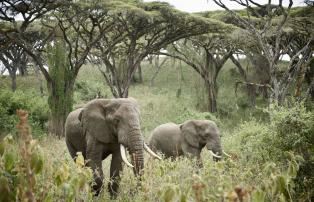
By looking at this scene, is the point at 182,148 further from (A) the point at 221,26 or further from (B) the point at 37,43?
(B) the point at 37,43

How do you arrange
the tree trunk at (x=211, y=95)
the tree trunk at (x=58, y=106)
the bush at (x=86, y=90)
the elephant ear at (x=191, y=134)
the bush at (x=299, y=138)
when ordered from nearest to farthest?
1. the bush at (x=299, y=138)
2. the elephant ear at (x=191, y=134)
3. the tree trunk at (x=58, y=106)
4. the tree trunk at (x=211, y=95)
5. the bush at (x=86, y=90)

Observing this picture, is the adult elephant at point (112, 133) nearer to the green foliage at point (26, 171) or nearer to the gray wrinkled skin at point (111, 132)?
the gray wrinkled skin at point (111, 132)

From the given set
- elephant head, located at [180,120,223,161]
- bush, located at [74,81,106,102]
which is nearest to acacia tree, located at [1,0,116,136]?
elephant head, located at [180,120,223,161]

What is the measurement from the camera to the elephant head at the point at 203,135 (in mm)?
10344

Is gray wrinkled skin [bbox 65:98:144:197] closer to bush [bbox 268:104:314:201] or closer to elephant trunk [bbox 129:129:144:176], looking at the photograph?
elephant trunk [bbox 129:129:144:176]

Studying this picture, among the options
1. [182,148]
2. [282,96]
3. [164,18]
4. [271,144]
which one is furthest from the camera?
[164,18]

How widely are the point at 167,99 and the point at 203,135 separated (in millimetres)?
20595

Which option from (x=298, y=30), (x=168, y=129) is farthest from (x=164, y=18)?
(x=168, y=129)

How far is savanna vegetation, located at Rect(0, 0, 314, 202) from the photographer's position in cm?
289

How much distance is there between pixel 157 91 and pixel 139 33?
14.2 metres

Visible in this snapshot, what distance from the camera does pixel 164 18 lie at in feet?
68.7

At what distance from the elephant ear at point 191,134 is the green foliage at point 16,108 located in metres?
6.72

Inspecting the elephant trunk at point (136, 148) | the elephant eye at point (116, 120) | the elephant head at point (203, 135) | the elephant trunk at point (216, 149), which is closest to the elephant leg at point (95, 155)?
the elephant eye at point (116, 120)

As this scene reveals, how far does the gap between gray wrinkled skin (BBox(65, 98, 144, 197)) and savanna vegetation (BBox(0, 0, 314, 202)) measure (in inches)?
14.5
